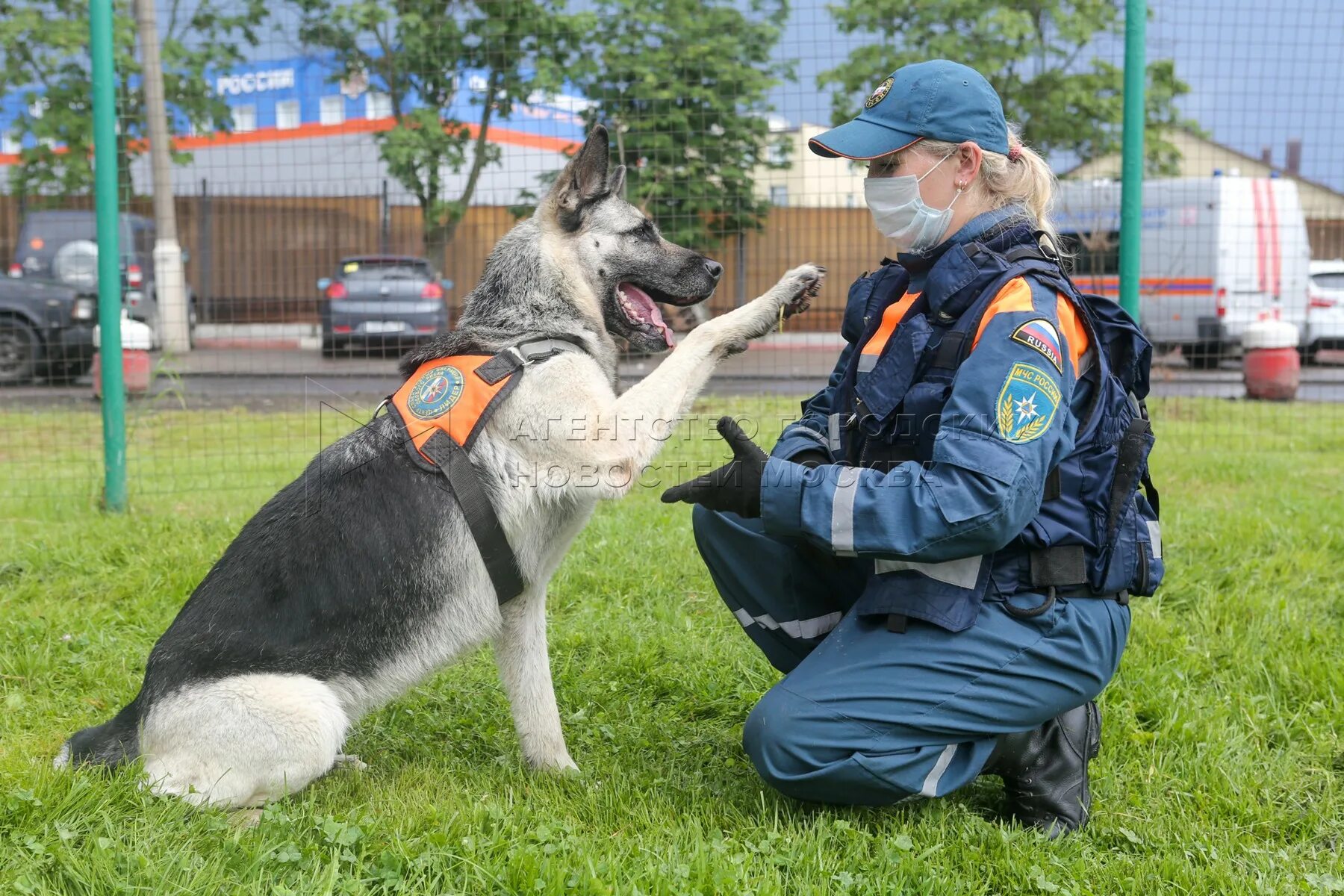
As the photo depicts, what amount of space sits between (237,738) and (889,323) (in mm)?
1938

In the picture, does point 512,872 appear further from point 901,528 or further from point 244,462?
point 244,462

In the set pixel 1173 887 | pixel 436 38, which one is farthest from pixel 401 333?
pixel 1173 887

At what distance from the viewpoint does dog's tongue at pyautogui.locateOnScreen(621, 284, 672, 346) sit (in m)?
3.16

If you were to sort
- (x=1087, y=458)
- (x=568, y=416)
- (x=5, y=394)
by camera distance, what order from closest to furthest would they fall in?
1. (x=1087, y=458)
2. (x=568, y=416)
3. (x=5, y=394)

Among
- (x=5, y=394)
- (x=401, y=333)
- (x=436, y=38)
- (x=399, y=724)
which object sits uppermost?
(x=436, y=38)

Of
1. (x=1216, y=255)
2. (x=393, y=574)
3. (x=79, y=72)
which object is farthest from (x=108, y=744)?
(x=1216, y=255)

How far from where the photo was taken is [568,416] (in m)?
2.67

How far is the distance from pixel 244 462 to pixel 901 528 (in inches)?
222

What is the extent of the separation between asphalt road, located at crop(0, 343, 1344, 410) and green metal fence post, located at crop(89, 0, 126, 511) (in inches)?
23.9

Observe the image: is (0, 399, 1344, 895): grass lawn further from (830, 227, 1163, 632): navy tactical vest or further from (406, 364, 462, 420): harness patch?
(406, 364, 462, 420): harness patch

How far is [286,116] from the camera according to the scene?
281 inches

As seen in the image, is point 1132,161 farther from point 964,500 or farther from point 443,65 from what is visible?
point 443,65

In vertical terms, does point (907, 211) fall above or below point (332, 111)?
below

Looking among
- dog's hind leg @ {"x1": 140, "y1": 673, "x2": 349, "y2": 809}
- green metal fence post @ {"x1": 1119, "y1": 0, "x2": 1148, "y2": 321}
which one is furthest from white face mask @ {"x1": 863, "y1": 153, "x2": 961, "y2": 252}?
green metal fence post @ {"x1": 1119, "y1": 0, "x2": 1148, "y2": 321}
